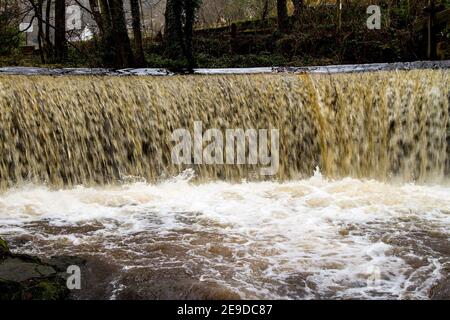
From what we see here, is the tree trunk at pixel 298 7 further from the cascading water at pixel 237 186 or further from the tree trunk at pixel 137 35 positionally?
the cascading water at pixel 237 186

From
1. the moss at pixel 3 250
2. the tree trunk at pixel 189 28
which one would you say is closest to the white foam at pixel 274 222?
the moss at pixel 3 250

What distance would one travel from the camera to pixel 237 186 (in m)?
8.64

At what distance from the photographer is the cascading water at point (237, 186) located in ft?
15.3

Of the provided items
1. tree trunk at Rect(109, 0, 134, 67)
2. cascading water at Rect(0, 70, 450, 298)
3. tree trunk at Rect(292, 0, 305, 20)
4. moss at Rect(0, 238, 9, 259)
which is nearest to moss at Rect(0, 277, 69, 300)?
cascading water at Rect(0, 70, 450, 298)

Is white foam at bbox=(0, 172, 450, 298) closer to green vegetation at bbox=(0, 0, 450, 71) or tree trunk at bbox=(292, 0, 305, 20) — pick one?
green vegetation at bbox=(0, 0, 450, 71)

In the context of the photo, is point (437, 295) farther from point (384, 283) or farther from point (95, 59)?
point (95, 59)

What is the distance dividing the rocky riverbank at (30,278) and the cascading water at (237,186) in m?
0.31

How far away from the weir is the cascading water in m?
0.02

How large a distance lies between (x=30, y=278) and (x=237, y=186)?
5000 millimetres
